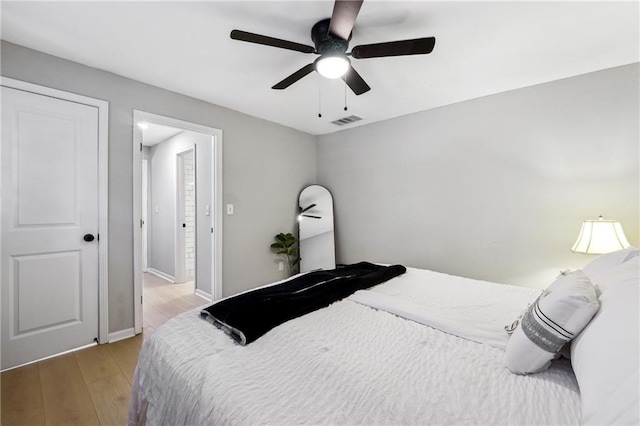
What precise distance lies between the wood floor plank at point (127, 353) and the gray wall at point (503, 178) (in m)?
2.70

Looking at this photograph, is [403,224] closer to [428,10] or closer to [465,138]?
[465,138]

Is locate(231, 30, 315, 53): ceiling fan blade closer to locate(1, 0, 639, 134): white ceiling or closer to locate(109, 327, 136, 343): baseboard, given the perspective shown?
locate(1, 0, 639, 134): white ceiling

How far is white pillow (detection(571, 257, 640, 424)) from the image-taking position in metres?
0.60

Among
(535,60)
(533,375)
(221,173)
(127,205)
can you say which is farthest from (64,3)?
(535,60)

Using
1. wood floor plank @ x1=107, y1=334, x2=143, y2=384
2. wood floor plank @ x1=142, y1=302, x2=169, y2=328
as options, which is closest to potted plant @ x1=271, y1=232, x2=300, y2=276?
wood floor plank @ x1=142, y1=302, x2=169, y2=328

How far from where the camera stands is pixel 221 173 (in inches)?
124

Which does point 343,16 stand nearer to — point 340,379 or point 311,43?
point 311,43

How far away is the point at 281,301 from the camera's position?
4.55 ft

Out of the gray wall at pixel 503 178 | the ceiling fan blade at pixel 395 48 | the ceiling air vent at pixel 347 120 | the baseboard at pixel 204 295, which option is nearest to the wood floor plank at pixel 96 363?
the baseboard at pixel 204 295

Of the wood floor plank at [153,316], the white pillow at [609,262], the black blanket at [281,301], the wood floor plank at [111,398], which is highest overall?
the white pillow at [609,262]

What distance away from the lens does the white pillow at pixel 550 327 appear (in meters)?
0.88

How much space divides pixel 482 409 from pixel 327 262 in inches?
124

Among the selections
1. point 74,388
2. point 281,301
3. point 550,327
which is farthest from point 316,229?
point 550,327

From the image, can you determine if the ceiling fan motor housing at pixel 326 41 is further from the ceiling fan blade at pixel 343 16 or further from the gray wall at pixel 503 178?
the gray wall at pixel 503 178
